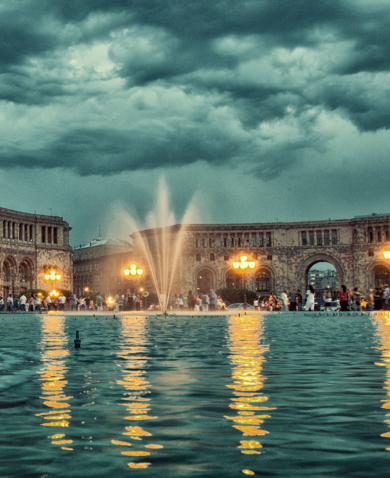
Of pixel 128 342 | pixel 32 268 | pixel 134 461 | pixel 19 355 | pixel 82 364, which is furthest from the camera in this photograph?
pixel 32 268

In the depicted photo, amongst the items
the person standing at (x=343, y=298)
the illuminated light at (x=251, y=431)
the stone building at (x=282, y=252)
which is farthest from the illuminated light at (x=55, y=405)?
the stone building at (x=282, y=252)

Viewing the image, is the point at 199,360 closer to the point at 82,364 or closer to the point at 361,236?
the point at 82,364

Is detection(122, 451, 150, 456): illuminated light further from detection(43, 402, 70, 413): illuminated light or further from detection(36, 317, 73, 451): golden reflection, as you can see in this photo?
detection(43, 402, 70, 413): illuminated light

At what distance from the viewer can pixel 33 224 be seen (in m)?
72.3

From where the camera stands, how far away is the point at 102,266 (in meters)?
98.1

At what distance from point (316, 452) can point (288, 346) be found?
7.66m

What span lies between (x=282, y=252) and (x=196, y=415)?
6975cm

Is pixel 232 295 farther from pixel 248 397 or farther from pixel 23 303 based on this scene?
pixel 248 397

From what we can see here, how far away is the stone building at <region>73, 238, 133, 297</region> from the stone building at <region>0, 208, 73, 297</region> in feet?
47.1

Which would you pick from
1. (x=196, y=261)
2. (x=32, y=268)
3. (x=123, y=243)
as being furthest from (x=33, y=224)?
(x=123, y=243)

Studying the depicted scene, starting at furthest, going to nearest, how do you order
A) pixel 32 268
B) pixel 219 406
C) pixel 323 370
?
pixel 32 268, pixel 323 370, pixel 219 406

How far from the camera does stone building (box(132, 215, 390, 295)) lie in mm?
71312

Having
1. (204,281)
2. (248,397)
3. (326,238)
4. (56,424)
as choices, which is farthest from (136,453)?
(326,238)

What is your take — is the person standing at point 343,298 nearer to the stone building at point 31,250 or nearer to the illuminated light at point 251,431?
the illuminated light at point 251,431
